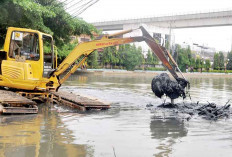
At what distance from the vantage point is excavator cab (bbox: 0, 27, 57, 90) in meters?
11.8

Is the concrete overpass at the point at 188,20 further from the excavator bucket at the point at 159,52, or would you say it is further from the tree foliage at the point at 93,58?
the excavator bucket at the point at 159,52

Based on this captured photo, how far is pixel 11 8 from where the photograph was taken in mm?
17328

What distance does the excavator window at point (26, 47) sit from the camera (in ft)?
39.7

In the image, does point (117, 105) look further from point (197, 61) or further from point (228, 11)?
point (197, 61)

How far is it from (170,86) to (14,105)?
19.9 ft

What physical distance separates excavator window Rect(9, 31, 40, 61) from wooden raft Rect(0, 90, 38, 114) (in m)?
2.03

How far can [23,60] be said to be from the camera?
12.0 m

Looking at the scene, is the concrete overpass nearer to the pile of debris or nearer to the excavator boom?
the pile of debris

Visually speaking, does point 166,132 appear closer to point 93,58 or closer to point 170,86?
point 170,86

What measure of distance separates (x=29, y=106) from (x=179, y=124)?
506cm

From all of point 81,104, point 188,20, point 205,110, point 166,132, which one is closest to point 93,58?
point 188,20

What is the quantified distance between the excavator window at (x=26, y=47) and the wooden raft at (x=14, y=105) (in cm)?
203

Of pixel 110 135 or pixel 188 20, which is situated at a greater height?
pixel 188 20

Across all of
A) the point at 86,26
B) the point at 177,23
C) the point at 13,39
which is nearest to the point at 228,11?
the point at 177,23
